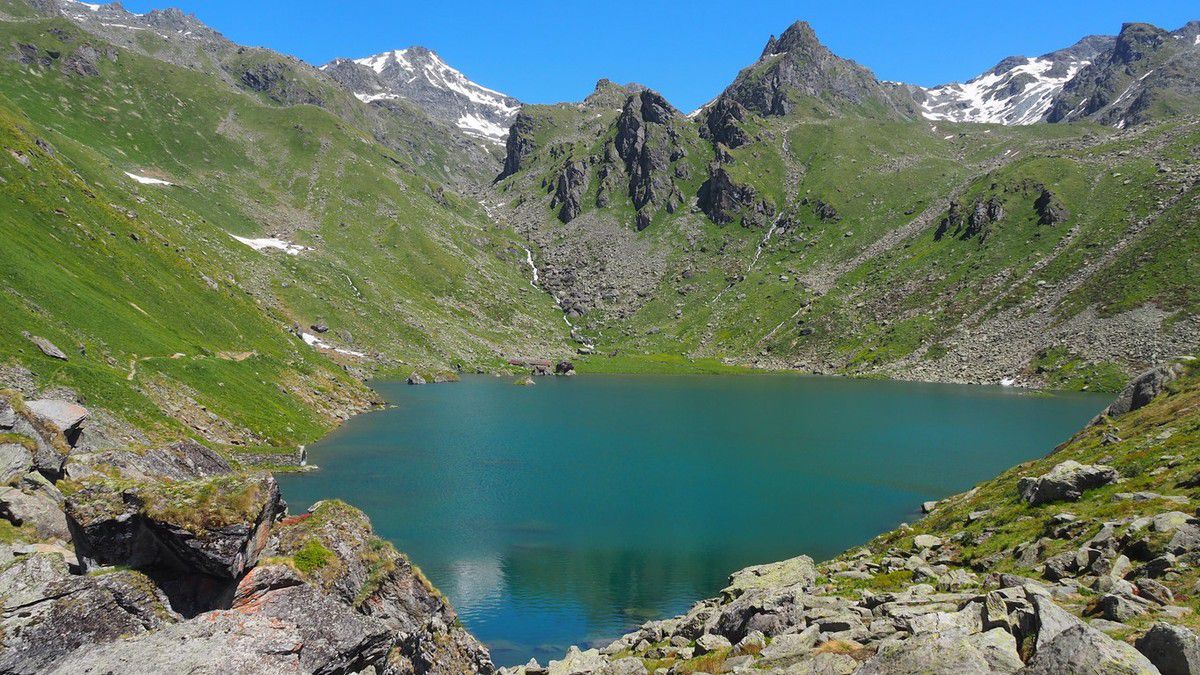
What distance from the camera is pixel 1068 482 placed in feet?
104

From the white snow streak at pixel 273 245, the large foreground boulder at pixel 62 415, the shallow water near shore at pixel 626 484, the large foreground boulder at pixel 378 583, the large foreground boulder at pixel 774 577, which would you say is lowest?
the shallow water near shore at pixel 626 484

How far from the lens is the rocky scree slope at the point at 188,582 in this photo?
46.9 feet

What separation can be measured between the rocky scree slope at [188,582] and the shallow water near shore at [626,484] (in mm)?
15960

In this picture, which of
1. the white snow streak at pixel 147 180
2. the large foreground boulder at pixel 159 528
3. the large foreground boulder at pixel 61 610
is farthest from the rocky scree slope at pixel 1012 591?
the white snow streak at pixel 147 180

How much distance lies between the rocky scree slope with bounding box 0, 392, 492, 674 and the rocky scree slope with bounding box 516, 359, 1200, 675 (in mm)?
9180

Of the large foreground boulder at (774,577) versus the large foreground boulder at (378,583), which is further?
the large foreground boulder at (774,577)

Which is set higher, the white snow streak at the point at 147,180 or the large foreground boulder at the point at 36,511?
the white snow streak at the point at 147,180

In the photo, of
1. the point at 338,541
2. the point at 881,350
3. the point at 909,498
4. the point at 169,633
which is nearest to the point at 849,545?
the point at 909,498

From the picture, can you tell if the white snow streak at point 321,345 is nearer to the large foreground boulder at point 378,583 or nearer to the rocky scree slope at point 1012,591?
the rocky scree slope at point 1012,591

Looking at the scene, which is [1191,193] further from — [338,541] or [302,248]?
[302,248]

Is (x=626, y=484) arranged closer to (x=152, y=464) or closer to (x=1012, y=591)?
(x=152, y=464)

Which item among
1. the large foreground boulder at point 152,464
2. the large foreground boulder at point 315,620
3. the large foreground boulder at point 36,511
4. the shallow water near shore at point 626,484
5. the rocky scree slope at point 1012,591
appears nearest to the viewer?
the rocky scree slope at point 1012,591

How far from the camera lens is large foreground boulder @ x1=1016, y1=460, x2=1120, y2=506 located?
3086 cm

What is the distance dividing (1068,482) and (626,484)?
44.4 metres
